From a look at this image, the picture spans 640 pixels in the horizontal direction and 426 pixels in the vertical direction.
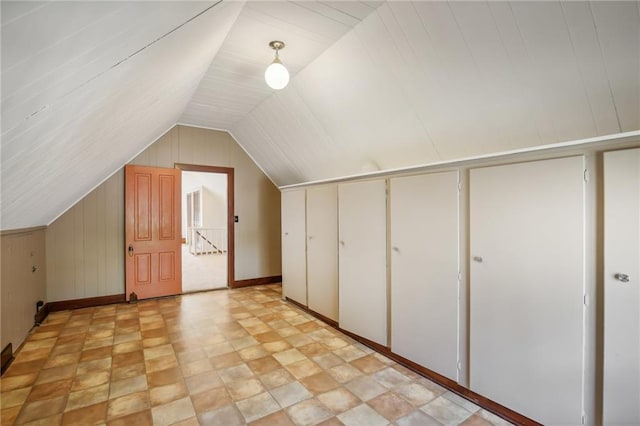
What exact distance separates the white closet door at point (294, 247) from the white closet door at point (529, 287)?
233 centimetres

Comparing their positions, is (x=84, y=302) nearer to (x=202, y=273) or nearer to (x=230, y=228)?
(x=230, y=228)

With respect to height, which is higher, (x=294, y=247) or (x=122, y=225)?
(x=122, y=225)

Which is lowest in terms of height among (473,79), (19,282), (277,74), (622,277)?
(19,282)

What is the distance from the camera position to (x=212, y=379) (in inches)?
94.6

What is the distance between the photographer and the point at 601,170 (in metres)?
1.60

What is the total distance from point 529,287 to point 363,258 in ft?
4.82

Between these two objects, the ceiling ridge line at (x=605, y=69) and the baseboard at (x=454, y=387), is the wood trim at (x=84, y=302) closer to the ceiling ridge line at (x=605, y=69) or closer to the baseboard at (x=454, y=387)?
the baseboard at (x=454, y=387)

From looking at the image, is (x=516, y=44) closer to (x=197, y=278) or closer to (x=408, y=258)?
(x=408, y=258)

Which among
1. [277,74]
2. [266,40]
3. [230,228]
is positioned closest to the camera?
[277,74]

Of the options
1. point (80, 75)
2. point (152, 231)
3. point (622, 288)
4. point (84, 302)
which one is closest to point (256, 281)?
point (152, 231)

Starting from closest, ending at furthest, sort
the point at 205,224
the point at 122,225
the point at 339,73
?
the point at 339,73 → the point at 122,225 → the point at 205,224

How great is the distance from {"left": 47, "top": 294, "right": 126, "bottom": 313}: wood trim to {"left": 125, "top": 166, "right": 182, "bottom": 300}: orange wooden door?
6.8 inches

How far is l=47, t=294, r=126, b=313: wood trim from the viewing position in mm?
4078

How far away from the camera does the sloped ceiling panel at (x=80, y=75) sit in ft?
2.84
